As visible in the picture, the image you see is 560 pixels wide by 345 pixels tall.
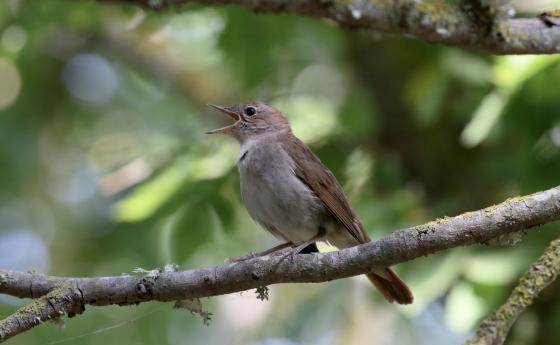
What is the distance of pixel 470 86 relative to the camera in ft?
20.5

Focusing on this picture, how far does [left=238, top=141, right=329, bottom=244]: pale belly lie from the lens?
5.39 meters

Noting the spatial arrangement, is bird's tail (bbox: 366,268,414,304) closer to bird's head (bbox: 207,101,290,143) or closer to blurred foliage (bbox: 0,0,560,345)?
blurred foliage (bbox: 0,0,560,345)

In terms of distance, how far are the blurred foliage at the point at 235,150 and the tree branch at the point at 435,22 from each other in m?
0.54

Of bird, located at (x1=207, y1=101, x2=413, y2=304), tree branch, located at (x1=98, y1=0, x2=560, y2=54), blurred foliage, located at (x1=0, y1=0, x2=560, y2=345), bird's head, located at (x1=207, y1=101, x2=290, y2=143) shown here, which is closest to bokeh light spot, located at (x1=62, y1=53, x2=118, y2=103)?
blurred foliage, located at (x1=0, y1=0, x2=560, y2=345)

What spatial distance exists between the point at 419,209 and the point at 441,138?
1366 millimetres

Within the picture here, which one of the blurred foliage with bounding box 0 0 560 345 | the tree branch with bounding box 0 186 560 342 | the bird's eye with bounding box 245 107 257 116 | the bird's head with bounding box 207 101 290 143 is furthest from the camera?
the bird's eye with bounding box 245 107 257 116

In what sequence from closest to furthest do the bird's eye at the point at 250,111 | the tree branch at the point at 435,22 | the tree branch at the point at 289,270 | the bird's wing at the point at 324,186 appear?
1. the tree branch at the point at 289,270
2. the tree branch at the point at 435,22
3. the bird's wing at the point at 324,186
4. the bird's eye at the point at 250,111

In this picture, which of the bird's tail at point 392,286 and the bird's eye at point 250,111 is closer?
the bird's tail at point 392,286

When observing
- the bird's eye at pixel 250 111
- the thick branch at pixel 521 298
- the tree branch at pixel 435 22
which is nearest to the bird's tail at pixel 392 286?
the thick branch at pixel 521 298

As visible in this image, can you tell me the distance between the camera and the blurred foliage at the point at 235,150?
5.60 m

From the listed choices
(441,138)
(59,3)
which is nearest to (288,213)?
(441,138)

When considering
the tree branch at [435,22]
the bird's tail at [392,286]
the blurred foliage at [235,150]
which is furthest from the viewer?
the blurred foliage at [235,150]

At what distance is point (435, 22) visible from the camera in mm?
4734

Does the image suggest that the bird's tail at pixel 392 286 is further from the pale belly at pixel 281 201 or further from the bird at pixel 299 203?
the pale belly at pixel 281 201
